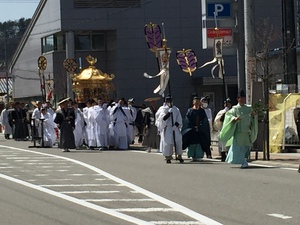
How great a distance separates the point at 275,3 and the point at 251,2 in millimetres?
31101

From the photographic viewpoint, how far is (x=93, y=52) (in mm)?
54875

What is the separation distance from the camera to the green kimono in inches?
703

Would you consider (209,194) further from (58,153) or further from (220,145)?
(58,153)

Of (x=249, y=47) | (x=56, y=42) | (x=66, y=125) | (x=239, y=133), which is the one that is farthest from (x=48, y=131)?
(x=56, y=42)

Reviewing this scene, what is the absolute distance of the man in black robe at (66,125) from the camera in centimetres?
2498

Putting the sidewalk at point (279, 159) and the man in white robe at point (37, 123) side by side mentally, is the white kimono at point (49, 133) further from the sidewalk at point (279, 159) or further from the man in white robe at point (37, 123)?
the sidewalk at point (279, 159)

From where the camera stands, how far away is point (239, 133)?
58.7 feet

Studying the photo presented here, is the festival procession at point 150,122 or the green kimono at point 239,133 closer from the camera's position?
the green kimono at point 239,133

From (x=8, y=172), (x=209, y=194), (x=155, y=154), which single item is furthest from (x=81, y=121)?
(x=209, y=194)

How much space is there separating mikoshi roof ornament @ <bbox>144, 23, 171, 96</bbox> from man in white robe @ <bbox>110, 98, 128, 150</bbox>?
2687 millimetres

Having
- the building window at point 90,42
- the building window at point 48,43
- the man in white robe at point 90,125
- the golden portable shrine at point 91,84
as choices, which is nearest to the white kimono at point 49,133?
the man in white robe at point 90,125

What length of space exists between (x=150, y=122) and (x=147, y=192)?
11.4 metres

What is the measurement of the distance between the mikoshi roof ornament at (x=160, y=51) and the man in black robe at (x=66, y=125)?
129 inches

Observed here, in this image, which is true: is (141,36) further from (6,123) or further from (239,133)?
(239,133)
